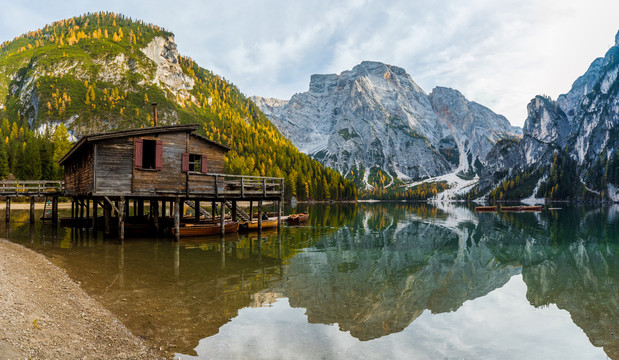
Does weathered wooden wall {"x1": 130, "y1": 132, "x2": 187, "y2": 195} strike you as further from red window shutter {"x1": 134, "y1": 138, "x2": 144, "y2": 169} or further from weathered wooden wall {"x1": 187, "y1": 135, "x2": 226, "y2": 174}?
weathered wooden wall {"x1": 187, "y1": 135, "x2": 226, "y2": 174}

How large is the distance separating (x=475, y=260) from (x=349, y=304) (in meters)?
17.0

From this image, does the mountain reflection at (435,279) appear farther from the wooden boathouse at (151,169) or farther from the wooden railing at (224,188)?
the wooden boathouse at (151,169)

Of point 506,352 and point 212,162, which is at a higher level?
point 212,162

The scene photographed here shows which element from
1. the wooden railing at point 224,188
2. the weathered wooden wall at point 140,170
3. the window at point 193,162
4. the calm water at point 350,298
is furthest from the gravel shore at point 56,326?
the wooden railing at point 224,188

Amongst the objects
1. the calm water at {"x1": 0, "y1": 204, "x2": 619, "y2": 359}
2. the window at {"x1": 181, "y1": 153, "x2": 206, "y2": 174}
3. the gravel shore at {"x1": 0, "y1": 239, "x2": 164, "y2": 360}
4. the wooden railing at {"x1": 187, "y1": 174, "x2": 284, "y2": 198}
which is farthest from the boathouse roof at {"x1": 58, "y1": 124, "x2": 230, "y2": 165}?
the gravel shore at {"x1": 0, "y1": 239, "x2": 164, "y2": 360}

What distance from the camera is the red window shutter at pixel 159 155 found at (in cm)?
3105

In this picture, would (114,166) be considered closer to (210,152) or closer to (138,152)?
(138,152)

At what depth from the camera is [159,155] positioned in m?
31.2

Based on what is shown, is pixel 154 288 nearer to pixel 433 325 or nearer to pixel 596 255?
pixel 433 325

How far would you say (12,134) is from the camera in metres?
133

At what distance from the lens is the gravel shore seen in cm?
841

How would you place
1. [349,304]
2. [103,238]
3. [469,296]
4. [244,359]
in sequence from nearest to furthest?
1. [244,359]
2. [349,304]
3. [469,296]
4. [103,238]

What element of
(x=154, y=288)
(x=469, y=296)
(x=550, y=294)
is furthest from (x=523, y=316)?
(x=154, y=288)

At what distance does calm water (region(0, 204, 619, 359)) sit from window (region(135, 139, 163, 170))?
688 centimetres
